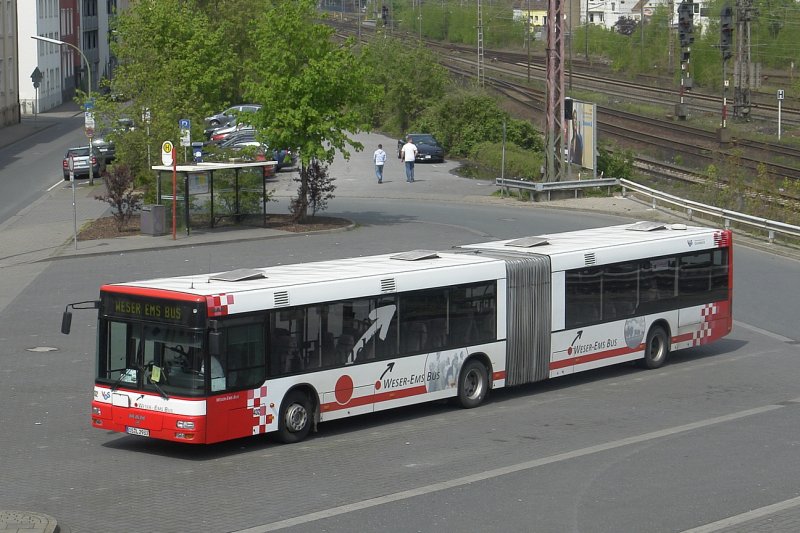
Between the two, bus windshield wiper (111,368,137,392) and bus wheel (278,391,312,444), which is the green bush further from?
bus windshield wiper (111,368,137,392)

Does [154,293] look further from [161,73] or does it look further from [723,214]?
[161,73]

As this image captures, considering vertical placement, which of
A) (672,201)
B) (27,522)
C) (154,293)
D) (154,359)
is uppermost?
(154,293)

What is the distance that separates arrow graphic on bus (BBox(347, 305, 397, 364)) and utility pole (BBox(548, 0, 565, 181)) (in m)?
27.7

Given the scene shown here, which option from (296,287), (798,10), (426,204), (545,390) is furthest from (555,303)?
(798,10)

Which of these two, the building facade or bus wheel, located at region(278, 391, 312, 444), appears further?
the building facade

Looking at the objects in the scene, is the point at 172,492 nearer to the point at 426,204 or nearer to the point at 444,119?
the point at 426,204

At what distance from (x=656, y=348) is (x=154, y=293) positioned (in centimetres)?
949

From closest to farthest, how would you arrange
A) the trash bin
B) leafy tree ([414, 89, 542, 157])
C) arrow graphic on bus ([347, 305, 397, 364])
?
arrow graphic on bus ([347, 305, 397, 364]), the trash bin, leafy tree ([414, 89, 542, 157])

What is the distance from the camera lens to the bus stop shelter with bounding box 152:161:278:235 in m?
35.8

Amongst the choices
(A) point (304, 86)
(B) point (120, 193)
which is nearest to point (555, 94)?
(A) point (304, 86)

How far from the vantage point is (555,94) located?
44.4 meters

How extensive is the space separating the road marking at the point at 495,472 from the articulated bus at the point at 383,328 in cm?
276

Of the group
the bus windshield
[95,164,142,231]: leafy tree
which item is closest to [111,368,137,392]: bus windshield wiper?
the bus windshield

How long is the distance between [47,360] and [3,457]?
19.5 feet
